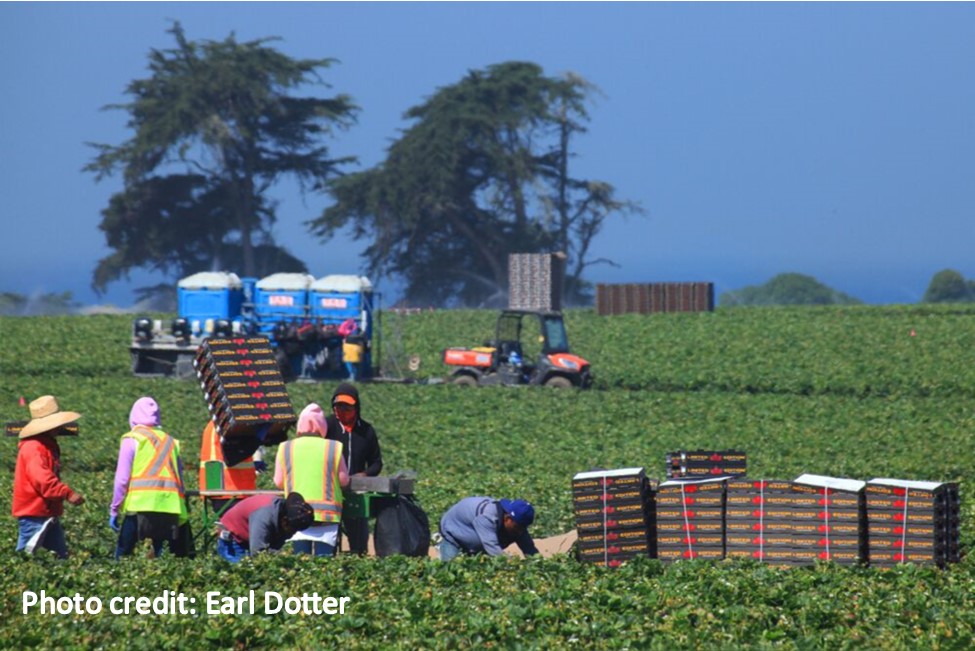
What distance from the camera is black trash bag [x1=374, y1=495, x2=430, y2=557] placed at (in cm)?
1394

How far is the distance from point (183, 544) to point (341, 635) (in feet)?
11.8

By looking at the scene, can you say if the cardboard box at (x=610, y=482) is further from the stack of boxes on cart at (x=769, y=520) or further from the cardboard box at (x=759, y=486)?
the cardboard box at (x=759, y=486)

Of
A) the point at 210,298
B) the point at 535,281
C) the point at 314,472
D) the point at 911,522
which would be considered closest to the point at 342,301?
the point at 210,298

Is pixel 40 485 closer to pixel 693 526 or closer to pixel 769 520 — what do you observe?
pixel 693 526

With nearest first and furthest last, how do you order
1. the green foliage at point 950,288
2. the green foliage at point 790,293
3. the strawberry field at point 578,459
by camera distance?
the strawberry field at point 578,459
the green foliage at point 950,288
the green foliage at point 790,293

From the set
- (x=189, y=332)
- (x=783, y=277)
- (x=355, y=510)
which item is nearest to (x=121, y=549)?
(x=355, y=510)

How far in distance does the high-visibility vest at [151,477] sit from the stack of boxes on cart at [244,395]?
1.28 meters

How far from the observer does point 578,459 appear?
24656 millimetres

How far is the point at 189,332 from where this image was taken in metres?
39.1

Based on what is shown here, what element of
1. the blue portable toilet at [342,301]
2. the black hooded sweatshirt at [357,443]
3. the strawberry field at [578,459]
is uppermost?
the blue portable toilet at [342,301]

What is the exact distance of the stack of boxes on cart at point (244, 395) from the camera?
14.6m

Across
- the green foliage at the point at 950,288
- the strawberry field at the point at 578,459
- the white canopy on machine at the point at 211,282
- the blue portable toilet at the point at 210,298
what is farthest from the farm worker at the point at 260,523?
the green foliage at the point at 950,288

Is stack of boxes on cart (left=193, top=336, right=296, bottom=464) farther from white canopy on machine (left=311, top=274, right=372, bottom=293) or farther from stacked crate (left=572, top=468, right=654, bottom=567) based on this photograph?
white canopy on machine (left=311, top=274, right=372, bottom=293)

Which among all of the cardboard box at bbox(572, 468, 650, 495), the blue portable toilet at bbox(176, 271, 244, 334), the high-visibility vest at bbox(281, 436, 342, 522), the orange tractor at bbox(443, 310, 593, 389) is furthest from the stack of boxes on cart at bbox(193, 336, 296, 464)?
the blue portable toilet at bbox(176, 271, 244, 334)
